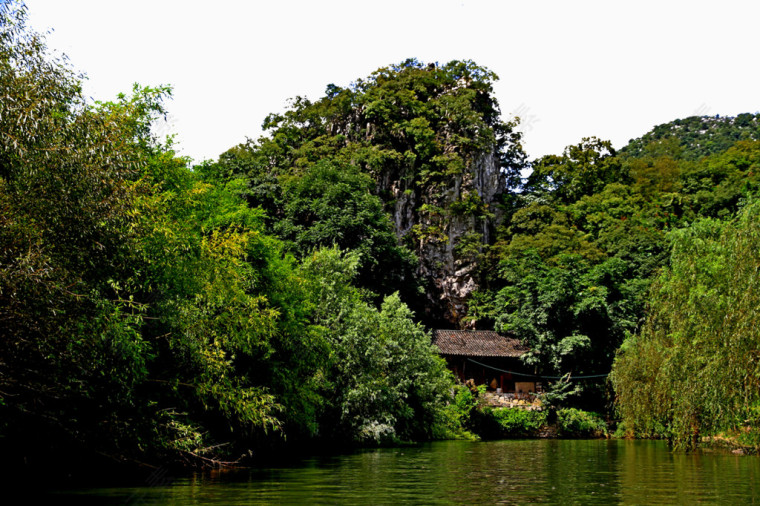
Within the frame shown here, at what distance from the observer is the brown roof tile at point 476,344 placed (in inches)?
1987

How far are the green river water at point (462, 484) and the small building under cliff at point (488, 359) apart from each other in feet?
92.3

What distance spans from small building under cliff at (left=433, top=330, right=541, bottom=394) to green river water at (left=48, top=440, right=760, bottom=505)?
2813cm

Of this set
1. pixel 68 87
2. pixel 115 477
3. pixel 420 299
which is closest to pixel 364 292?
pixel 420 299

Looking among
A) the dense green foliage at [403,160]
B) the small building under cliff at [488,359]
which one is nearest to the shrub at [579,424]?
the small building under cliff at [488,359]

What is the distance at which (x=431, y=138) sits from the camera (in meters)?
62.8

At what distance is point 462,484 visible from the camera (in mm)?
14977

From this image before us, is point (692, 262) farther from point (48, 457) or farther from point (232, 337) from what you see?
point (48, 457)

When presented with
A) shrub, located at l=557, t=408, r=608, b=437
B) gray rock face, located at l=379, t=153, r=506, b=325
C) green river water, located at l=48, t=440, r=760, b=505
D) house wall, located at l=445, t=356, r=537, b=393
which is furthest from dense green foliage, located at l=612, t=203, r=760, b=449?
gray rock face, located at l=379, t=153, r=506, b=325

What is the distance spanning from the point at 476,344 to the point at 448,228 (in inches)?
506

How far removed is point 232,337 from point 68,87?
9000 millimetres

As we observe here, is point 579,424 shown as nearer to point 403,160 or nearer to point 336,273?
point 336,273

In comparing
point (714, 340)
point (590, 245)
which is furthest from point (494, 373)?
point (714, 340)

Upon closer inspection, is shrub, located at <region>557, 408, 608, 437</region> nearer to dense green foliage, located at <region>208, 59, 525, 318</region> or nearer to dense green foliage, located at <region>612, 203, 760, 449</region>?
dense green foliage, located at <region>208, 59, 525, 318</region>

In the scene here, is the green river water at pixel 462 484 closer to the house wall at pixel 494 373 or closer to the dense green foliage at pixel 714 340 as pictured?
the dense green foliage at pixel 714 340
